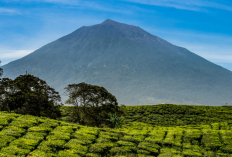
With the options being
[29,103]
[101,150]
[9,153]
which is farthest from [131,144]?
[29,103]

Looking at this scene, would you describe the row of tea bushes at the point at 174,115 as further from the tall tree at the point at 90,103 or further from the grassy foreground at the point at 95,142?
the grassy foreground at the point at 95,142

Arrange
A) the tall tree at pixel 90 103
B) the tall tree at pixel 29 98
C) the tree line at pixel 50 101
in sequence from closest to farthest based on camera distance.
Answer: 1. the tall tree at pixel 29 98
2. the tree line at pixel 50 101
3. the tall tree at pixel 90 103

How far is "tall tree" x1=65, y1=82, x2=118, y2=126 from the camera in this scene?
23.3 m

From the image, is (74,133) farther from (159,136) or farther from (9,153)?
(159,136)

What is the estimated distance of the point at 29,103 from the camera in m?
20.7

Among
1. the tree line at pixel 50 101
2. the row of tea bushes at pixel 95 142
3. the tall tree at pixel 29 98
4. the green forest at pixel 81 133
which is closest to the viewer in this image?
the row of tea bushes at pixel 95 142

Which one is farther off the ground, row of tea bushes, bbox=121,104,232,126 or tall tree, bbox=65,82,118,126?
tall tree, bbox=65,82,118,126

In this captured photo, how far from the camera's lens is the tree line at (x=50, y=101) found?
2112cm

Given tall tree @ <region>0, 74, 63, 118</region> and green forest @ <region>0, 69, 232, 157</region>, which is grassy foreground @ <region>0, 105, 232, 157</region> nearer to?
green forest @ <region>0, 69, 232, 157</region>

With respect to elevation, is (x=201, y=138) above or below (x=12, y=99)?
below

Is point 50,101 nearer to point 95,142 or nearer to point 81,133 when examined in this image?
point 81,133

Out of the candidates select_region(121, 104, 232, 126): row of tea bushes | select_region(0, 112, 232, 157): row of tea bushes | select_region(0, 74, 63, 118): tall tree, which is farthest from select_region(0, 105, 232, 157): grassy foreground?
select_region(121, 104, 232, 126): row of tea bushes

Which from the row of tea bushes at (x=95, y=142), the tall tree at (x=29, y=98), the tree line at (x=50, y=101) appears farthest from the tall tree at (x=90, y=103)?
the row of tea bushes at (x=95, y=142)

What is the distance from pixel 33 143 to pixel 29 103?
29.3ft
